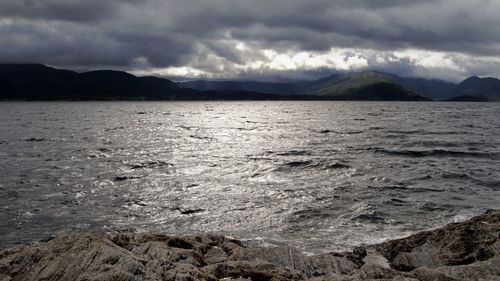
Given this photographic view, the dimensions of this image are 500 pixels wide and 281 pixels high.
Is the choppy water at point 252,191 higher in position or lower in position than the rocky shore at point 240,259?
lower

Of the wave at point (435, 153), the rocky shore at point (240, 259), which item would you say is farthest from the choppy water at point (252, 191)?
the rocky shore at point (240, 259)

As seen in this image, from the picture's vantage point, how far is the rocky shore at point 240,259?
443 inches

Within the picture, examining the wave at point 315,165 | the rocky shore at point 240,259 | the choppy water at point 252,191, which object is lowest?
the choppy water at point 252,191

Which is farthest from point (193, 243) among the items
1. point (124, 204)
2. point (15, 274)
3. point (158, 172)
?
point (158, 172)

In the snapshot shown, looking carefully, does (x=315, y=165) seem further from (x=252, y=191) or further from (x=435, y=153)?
(x=435, y=153)

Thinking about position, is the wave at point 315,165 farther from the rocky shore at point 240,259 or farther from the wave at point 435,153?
the rocky shore at point 240,259

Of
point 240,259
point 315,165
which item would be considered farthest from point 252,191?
point 240,259

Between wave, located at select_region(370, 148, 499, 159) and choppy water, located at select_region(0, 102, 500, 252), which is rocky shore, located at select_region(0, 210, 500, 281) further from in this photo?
wave, located at select_region(370, 148, 499, 159)

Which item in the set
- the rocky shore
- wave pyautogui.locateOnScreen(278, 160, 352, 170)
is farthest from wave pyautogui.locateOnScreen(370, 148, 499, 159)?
the rocky shore

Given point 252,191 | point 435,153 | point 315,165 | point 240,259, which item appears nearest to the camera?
point 240,259

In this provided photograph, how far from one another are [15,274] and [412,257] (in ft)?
44.7

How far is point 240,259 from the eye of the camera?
14.2 m

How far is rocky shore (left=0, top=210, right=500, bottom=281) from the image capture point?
1125cm

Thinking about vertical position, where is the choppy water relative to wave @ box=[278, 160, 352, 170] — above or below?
below
